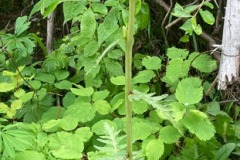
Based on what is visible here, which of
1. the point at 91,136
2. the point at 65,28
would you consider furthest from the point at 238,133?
the point at 65,28

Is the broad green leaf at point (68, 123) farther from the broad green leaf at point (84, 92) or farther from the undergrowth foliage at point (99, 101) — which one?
the broad green leaf at point (84, 92)

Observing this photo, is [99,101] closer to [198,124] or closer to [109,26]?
[109,26]

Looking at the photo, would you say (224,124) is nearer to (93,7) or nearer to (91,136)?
(91,136)

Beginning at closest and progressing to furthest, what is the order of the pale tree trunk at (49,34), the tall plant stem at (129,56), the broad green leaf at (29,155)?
1. the tall plant stem at (129,56)
2. the broad green leaf at (29,155)
3. the pale tree trunk at (49,34)

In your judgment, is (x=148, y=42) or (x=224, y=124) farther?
(x=148, y=42)

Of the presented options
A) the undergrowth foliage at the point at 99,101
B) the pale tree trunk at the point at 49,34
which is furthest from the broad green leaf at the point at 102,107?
the pale tree trunk at the point at 49,34

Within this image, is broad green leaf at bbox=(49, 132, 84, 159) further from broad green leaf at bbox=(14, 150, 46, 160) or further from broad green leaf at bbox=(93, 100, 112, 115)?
broad green leaf at bbox=(93, 100, 112, 115)
